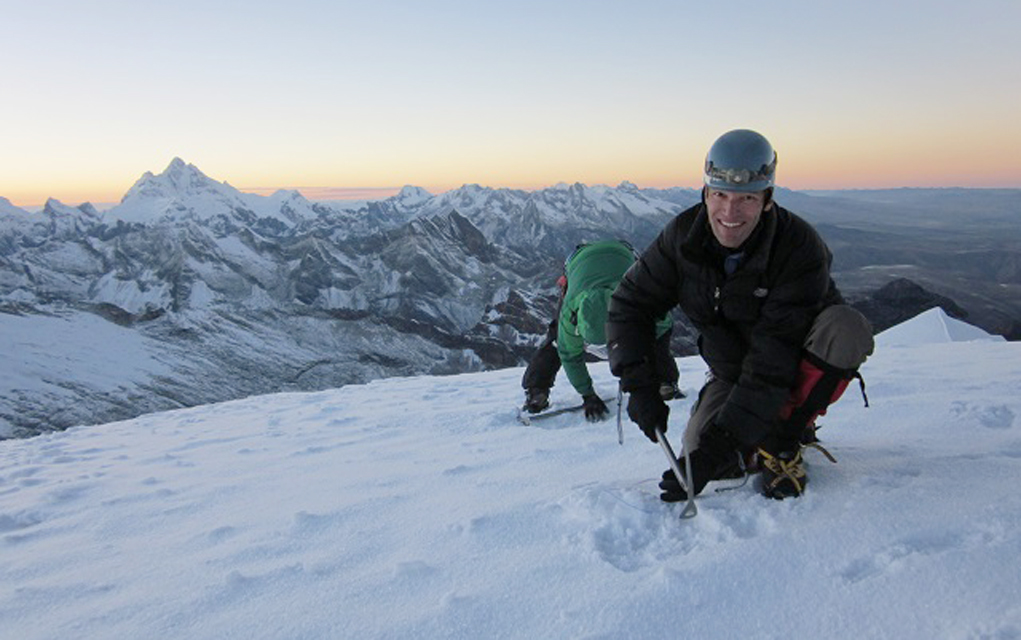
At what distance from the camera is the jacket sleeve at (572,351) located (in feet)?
19.4

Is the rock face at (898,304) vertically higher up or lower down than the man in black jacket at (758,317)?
lower down

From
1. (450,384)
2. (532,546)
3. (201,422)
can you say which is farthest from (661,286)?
(201,422)

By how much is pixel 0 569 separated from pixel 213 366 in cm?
14148

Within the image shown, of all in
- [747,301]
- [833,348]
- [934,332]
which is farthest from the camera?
[934,332]

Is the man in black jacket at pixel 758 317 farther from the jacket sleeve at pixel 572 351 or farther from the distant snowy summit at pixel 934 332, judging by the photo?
the distant snowy summit at pixel 934 332

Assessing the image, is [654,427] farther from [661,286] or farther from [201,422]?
[201,422]

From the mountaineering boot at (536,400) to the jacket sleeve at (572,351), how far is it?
60 centimetres

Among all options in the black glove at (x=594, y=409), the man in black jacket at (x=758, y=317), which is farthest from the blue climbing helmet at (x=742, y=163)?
the black glove at (x=594, y=409)

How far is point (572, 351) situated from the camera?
596 centimetres

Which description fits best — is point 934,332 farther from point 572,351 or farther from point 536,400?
point 572,351

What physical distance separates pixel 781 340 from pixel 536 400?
376 centimetres

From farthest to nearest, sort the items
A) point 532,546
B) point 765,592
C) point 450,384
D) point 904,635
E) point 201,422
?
point 450,384
point 201,422
point 532,546
point 765,592
point 904,635

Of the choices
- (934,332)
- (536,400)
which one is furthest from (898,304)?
(536,400)

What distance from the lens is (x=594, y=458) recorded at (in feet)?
15.0
